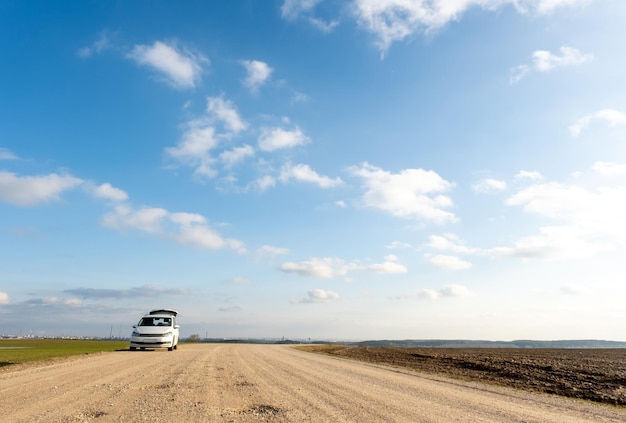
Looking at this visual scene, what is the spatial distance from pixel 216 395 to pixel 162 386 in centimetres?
225

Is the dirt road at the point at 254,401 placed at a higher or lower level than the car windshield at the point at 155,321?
lower

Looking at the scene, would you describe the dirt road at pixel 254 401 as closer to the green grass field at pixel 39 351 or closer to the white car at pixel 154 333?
the green grass field at pixel 39 351

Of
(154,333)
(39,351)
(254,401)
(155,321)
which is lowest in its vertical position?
(254,401)

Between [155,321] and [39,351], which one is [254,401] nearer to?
[155,321]

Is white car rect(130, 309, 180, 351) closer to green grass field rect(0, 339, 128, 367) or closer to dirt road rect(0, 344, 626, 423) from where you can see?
green grass field rect(0, 339, 128, 367)

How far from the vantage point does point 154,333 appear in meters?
29.7

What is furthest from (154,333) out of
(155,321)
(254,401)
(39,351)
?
(254,401)

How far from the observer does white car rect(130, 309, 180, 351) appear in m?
29.6

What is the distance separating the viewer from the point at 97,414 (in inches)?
307

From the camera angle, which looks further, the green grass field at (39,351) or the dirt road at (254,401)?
the green grass field at (39,351)

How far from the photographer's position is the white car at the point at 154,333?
97.1 feet

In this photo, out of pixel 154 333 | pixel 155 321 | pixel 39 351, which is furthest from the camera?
pixel 39 351

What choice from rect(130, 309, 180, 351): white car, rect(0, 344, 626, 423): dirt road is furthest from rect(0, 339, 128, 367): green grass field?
rect(0, 344, 626, 423): dirt road

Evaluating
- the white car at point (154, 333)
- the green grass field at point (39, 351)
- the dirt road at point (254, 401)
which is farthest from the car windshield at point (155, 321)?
the dirt road at point (254, 401)
